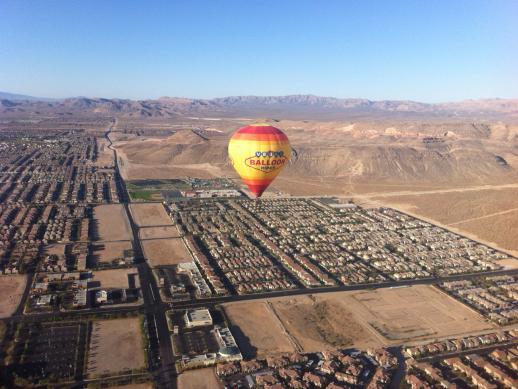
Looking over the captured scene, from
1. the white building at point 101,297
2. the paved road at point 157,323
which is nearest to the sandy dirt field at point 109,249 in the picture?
the paved road at point 157,323

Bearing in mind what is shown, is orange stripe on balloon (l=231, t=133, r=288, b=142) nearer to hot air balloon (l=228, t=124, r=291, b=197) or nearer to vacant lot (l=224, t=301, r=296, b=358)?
hot air balloon (l=228, t=124, r=291, b=197)

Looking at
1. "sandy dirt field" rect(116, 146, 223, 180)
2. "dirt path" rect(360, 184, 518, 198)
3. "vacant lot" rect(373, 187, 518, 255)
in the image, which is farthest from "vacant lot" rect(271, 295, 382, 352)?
"sandy dirt field" rect(116, 146, 223, 180)

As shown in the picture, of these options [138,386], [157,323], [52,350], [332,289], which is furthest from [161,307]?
[332,289]

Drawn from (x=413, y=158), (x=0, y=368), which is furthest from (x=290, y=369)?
(x=413, y=158)

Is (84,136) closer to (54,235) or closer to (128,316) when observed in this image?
(54,235)

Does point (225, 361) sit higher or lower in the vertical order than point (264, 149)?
lower

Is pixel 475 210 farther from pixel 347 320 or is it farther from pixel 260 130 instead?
pixel 260 130

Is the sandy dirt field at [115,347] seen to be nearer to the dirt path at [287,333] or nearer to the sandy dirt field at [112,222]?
the dirt path at [287,333]
